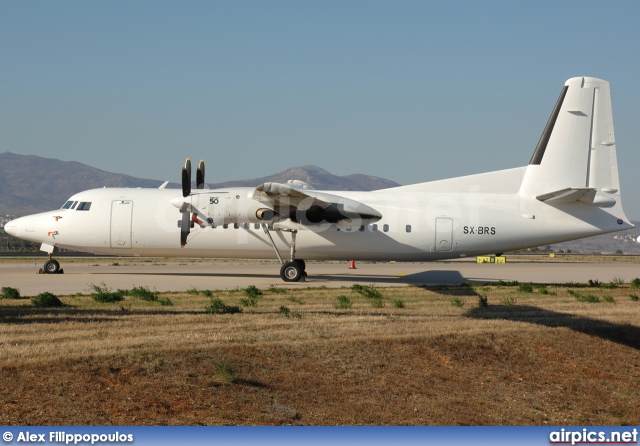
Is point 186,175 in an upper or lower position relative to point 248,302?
upper

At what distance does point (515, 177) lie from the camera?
92.1 ft

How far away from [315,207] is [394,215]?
3444mm

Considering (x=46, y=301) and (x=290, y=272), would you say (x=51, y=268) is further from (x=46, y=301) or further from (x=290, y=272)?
(x=46, y=301)

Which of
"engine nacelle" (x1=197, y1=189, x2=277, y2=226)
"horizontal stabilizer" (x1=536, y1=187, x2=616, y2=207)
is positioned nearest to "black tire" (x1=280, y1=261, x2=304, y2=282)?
"engine nacelle" (x1=197, y1=189, x2=277, y2=226)

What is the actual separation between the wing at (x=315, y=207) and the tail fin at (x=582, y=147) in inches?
288

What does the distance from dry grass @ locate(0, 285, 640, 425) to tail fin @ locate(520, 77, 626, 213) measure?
8.90m

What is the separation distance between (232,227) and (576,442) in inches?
789

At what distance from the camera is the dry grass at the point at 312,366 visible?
31.9 ft

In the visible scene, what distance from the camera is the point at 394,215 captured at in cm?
2795

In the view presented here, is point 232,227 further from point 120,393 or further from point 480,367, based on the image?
point 120,393

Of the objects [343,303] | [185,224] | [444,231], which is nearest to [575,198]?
[444,231]

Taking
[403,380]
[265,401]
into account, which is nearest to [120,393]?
[265,401]

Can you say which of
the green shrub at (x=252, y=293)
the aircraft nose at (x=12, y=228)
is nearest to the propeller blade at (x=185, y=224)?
the green shrub at (x=252, y=293)

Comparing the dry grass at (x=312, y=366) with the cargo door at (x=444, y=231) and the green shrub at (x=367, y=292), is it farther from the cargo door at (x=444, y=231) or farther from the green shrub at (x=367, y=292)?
the cargo door at (x=444, y=231)
